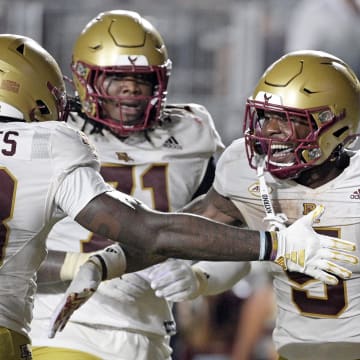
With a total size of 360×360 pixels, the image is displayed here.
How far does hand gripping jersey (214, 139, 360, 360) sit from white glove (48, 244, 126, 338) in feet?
1.70

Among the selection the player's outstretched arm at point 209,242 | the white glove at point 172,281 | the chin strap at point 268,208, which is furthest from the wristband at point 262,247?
the white glove at point 172,281

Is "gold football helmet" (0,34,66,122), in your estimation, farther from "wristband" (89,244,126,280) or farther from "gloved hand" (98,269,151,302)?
"gloved hand" (98,269,151,302)

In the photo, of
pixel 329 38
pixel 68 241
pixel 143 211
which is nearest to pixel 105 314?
pixel 68 241

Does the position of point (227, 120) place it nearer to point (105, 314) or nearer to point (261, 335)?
point (261, 335)

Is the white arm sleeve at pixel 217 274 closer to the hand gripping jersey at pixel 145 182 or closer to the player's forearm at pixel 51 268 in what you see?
the hand gripping jersey at pixel 145 182

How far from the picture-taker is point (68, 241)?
166 inches

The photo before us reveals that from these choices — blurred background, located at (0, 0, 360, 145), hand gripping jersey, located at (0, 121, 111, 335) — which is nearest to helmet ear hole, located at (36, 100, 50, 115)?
hand gripping jersey, located at (0, 121, 111, 335)

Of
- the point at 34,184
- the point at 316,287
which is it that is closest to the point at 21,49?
the point at 34,184

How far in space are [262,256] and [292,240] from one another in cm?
9

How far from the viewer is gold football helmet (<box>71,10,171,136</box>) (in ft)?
13.9

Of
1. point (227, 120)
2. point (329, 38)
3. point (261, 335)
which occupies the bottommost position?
point (261, 335)

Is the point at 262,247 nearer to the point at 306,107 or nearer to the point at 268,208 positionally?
the point at 268,208

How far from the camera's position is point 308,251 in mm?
3176

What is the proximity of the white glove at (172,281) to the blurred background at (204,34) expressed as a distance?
363 cm
